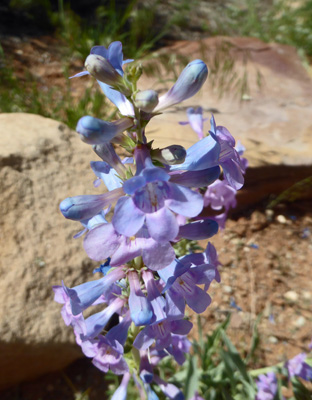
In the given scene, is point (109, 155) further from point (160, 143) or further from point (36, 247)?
point (160, 143)

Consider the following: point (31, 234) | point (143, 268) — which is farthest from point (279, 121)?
point (143, 268)

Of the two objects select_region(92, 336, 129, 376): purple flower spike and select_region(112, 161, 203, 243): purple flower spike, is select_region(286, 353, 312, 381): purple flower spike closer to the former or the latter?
select_region(92, 336, 129, 376): purple flower spike

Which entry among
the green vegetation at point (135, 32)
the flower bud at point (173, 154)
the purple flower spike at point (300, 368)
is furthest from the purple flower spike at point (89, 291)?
the green vegetation at point (135, 32)

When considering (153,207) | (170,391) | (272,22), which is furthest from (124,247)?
(272,22)

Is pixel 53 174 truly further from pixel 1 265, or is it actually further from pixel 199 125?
pixel 199 125

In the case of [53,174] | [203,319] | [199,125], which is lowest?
[203,319]

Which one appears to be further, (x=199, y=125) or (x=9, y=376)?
(x=9, y=376)

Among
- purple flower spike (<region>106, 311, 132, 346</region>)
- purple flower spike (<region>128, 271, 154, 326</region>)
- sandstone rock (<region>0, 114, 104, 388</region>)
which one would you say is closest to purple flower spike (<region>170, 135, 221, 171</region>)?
purple flower spike (<region>128, 271, 154, 326</region>)
